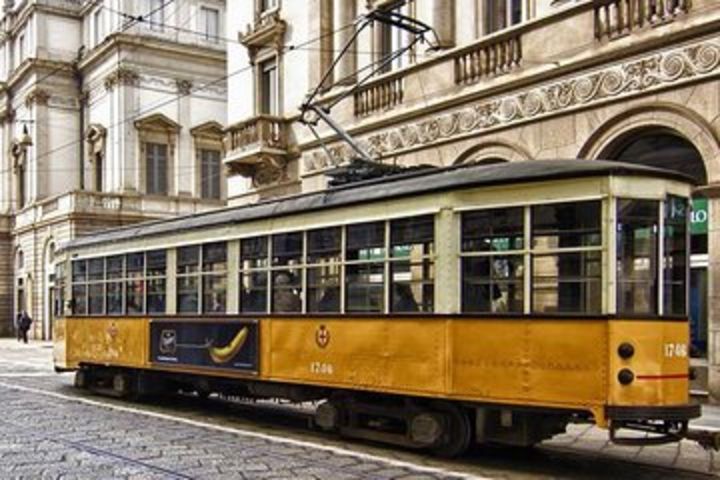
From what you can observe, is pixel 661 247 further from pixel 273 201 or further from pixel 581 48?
pixel 581 48

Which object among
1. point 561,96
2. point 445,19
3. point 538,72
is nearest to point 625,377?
point 561,96

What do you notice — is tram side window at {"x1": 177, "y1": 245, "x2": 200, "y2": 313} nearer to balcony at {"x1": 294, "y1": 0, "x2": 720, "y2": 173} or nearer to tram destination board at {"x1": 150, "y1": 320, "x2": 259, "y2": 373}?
tram destination board at {"x1": 150, "y1": 320, "x2": 259, "y2": 373}

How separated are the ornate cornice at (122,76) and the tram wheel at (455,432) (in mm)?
37590

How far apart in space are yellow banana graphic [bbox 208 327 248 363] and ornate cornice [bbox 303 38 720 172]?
6470 mm

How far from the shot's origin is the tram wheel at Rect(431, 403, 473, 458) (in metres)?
9.20

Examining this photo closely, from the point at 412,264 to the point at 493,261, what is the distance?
3.26ft

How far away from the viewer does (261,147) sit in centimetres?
2272

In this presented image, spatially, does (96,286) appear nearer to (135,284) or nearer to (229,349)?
(135,284)

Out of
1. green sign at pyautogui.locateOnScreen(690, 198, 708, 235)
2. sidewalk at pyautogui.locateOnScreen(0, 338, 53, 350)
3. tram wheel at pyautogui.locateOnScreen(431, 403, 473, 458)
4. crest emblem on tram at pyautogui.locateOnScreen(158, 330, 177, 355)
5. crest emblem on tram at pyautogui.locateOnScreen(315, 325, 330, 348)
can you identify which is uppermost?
green sign at pyautogui.locateOnScreen(690, 198, 708, 235)

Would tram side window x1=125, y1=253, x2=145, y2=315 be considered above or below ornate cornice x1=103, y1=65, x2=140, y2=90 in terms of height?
below

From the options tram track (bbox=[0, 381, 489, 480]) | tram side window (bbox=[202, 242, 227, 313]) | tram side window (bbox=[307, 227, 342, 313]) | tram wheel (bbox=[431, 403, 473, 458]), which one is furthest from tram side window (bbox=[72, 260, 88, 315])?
tram wheel (bbox=[431, 403, 473, 458])

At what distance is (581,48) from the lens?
1475 centimetres

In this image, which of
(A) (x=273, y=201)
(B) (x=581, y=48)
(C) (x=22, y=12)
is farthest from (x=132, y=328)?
(C) (x=22, y=12)

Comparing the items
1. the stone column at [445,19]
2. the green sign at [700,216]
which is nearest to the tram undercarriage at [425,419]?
the green sign at [700,216]
